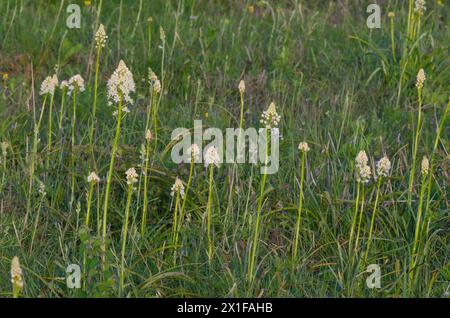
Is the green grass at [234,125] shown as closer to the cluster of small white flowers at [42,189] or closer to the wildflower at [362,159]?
the cluster of small white flowers at [42,189]

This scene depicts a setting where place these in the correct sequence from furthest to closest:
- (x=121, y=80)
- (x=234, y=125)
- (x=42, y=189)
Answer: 1. (x=234, y=125)
2. (x=42, y=189)
3. (x=121, y=80)

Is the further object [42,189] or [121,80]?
[42,189]

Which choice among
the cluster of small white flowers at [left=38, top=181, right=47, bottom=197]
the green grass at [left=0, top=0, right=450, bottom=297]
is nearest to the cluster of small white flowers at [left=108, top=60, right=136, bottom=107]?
the green grass at [left=0, top=0, right=450, bottom=297]

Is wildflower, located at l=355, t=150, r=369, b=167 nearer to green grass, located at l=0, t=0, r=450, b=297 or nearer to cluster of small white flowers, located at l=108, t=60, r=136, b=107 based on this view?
green grass, located at l=0, t=0, r=450, b=297

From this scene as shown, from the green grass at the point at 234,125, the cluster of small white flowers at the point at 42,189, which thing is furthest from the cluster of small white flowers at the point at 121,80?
the cluster of small white flowers at the point at 42,189

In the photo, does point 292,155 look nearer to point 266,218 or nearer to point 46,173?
point 266,218

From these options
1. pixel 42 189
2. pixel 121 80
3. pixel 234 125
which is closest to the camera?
pixel 121 80

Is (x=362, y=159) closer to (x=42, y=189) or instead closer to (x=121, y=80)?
(x=121, y=80)

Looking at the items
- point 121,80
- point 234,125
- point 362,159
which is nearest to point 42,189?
point 121,80

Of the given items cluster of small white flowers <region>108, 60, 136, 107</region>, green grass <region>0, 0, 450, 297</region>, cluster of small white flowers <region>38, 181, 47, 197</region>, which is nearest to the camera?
cluster of small white flowers <region>108, 60, 136, 107</region>

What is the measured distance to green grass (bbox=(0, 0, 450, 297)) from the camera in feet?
10.6

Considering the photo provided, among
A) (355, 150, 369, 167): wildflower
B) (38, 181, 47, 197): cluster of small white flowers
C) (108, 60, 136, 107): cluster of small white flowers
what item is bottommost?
(38, 181, 47, 197): cluster of small white flowers

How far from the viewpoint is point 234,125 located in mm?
4234

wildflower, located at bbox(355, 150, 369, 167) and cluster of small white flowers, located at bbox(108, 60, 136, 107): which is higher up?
cluster of small white flowers, located at bbox(108, 60, 136, 107)
